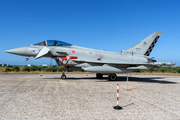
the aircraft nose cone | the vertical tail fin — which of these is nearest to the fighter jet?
the aircraft nose cone

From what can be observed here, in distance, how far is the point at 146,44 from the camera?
16.6 m

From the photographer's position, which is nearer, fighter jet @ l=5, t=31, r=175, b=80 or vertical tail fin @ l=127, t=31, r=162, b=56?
fighter jet @ l=5, t=31, r=175, b=80

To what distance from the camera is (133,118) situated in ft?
13.9

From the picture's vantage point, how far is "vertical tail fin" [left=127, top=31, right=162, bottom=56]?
1659 cm

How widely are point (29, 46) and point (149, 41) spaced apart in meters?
13.9

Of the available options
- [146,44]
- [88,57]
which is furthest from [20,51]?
[146,44]

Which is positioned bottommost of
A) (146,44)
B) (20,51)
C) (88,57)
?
(88,57)

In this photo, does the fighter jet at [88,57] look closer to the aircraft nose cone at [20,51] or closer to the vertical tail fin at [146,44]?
the aircraft nose cone at [20,51]

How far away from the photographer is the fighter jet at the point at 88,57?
13.9m

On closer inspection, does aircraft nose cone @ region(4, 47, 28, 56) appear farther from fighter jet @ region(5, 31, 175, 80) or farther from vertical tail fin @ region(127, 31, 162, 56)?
vertical tail fin @ region(127, 31, 162, 56)

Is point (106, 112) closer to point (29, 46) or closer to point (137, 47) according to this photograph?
point (29, 46)

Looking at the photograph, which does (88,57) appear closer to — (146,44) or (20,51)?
(20,51)

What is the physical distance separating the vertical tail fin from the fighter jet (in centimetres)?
21

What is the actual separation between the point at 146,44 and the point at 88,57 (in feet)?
24.2
